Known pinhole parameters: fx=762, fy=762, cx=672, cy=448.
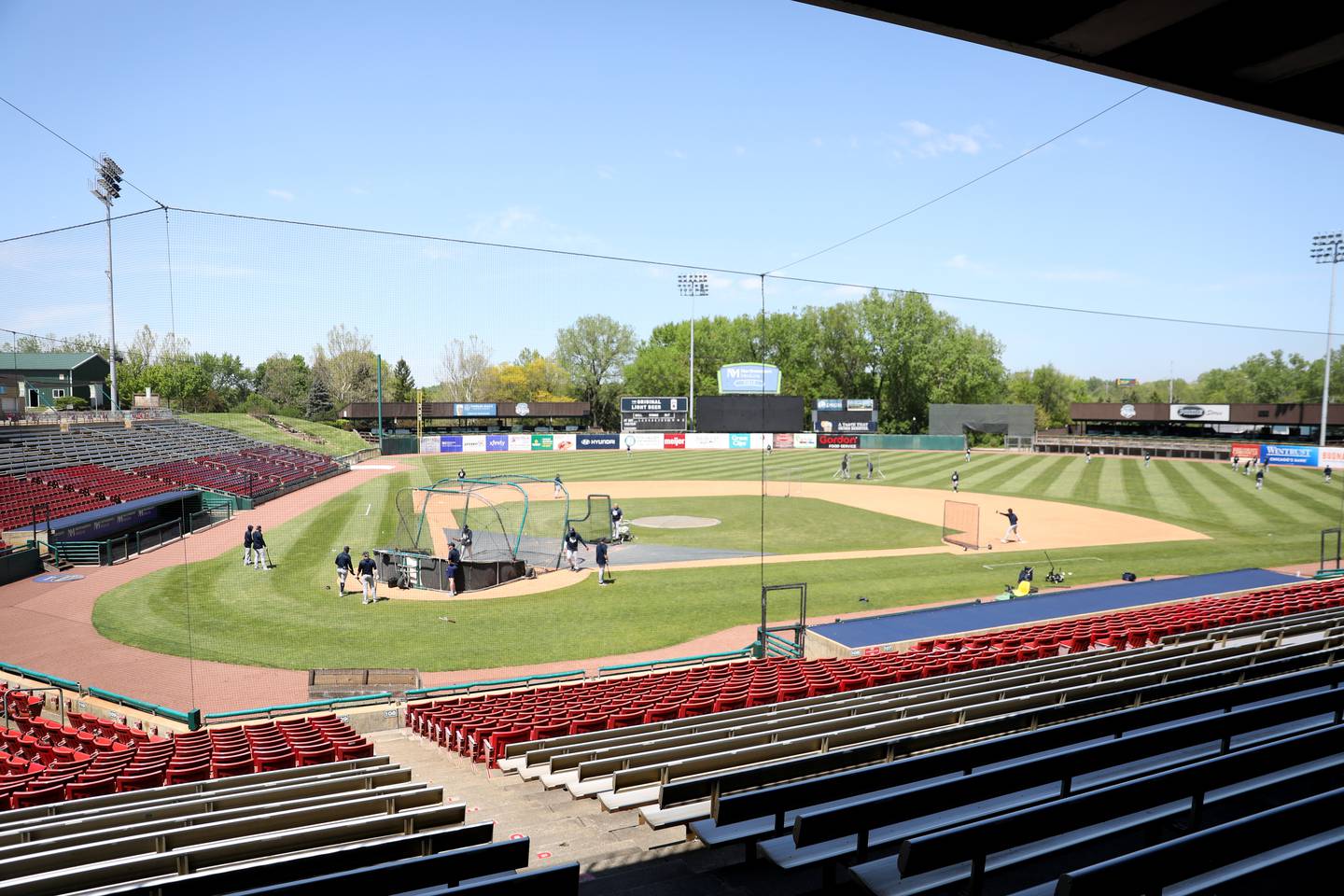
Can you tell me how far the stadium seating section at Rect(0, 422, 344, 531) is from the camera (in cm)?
2764

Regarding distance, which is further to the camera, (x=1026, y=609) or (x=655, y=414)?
(x=655, y=414)

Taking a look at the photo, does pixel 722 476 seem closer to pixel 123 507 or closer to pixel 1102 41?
pixel 123 507

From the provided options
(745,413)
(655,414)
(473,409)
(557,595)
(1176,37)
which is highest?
(1176,37)

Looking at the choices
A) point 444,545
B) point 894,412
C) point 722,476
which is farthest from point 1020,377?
point 444,545

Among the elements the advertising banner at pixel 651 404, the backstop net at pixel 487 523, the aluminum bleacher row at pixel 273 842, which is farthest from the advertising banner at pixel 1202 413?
the aluminum bleacher row at pixel 273 842

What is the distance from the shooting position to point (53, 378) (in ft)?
162

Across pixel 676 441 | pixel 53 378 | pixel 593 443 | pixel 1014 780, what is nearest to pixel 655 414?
pixel 676 441

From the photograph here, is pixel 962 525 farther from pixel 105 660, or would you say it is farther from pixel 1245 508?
pixel 105 660

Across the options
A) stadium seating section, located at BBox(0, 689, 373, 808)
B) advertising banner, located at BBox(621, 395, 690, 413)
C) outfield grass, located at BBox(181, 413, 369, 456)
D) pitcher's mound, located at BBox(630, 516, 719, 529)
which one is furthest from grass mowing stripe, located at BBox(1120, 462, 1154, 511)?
outfield grass, located at BBox(181, 413, 369, 456)

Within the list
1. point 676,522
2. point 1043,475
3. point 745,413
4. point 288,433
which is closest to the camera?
point 676,522

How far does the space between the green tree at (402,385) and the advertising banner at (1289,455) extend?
226 feet

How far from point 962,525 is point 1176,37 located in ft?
90.1

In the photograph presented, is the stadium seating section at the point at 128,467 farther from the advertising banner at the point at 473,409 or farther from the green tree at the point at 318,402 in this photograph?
the advertising banner at the point at 473,409

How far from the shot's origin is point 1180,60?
426 centimetres
